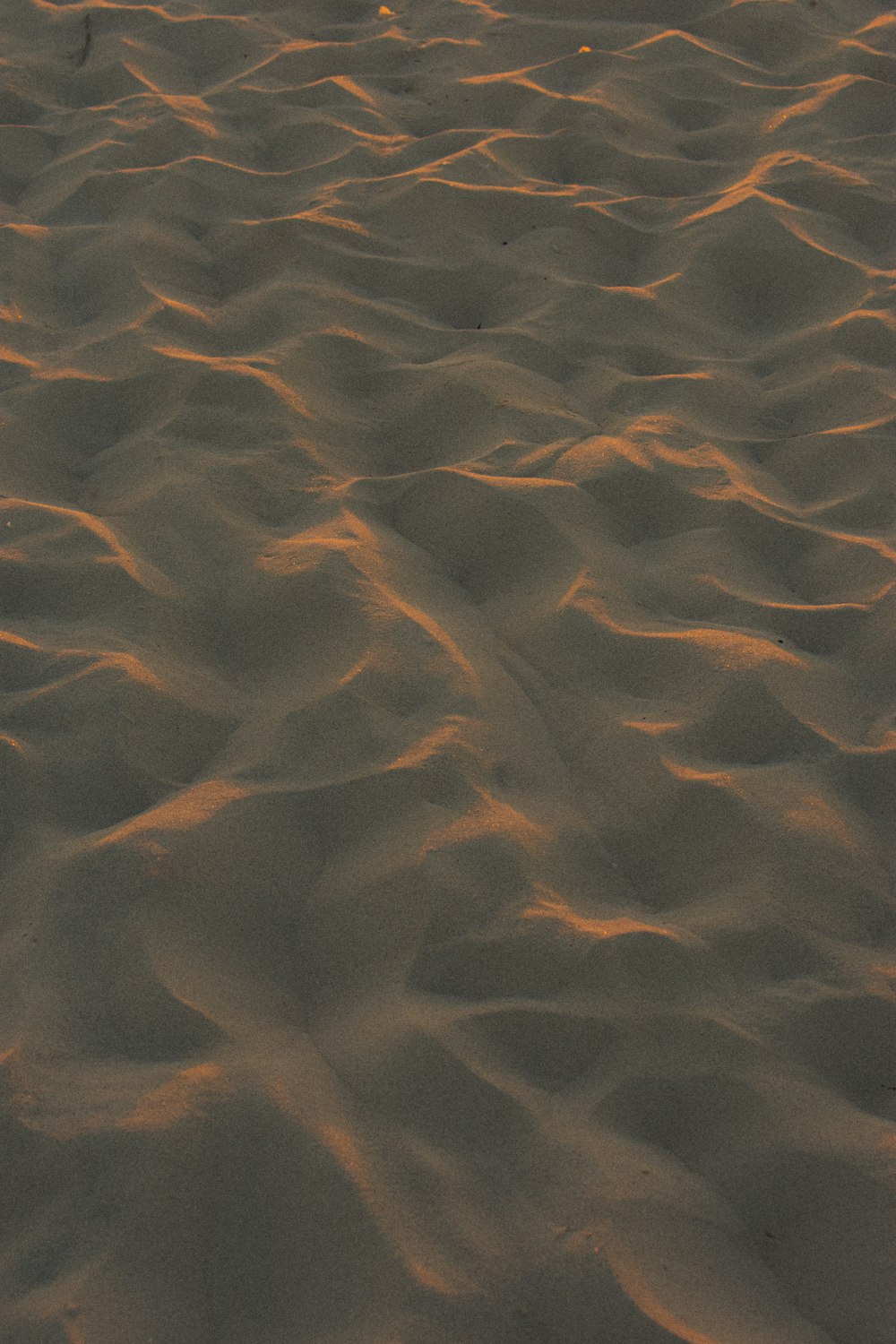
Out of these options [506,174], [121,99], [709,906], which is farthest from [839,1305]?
[121,99]

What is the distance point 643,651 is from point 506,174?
1.68 metres

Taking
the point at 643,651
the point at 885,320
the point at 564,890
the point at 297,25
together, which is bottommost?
the point at 564,890

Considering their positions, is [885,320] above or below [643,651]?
above

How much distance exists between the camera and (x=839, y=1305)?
3.65 ft

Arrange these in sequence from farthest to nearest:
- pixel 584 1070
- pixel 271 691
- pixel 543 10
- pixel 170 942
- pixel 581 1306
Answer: pixel 543 10
pixel 271 691
pixel 170 942
pixel 584 1070
pixel 581 1306

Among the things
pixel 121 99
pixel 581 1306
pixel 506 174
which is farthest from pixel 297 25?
pixel 581 1306

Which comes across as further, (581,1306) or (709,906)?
(709,906)

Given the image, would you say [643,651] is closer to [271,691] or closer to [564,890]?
[564,890]

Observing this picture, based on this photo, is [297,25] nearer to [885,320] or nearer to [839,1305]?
[885,320]

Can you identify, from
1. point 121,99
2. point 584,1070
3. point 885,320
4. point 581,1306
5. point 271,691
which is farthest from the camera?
point 121,99

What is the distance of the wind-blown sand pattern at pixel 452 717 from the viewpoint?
1.16m

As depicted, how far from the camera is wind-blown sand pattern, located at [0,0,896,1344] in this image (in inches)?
45.5

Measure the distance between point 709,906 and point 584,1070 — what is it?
29 centimetres

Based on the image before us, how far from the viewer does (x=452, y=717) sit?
1.65 meters
